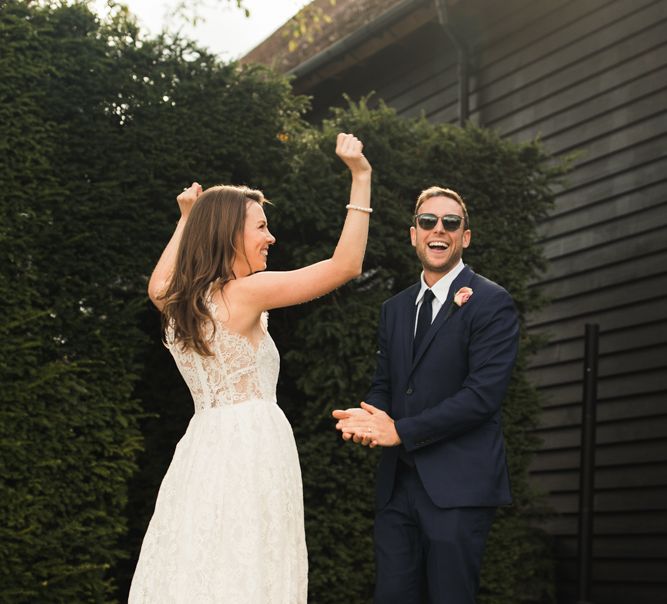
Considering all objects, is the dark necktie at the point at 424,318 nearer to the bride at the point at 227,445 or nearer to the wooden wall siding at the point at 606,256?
the bride at the point at 227,445

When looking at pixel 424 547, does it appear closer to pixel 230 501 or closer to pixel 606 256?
pixel 230 501

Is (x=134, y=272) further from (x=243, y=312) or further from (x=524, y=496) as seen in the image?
(x=524, y=496)

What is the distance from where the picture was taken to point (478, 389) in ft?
13.6

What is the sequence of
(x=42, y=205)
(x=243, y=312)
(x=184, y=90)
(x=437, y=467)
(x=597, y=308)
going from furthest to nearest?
(x=597, y=308)
(x=184, y=90)
(x=42, y=205)
(x=437, y=467)
(x=243, y=312)

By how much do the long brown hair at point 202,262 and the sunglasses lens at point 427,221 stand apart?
0.87 metres

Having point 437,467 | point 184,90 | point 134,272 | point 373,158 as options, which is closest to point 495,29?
point 373,158

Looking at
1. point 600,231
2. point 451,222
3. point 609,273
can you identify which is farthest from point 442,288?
point 600,231

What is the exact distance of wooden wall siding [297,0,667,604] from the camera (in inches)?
327

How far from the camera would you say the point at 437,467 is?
421 cm

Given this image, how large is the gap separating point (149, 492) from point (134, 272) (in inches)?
56.1

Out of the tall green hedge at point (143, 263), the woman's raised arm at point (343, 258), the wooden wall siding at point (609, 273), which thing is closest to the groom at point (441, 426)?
the woman's raised arm at point (343, 258)

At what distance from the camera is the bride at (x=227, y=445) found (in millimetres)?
3768

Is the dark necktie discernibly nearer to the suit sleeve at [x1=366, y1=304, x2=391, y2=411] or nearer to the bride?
the suit sleeve at [x1=366, y1=304, x2=391, y2=411]

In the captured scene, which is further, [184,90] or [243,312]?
[184,90]
